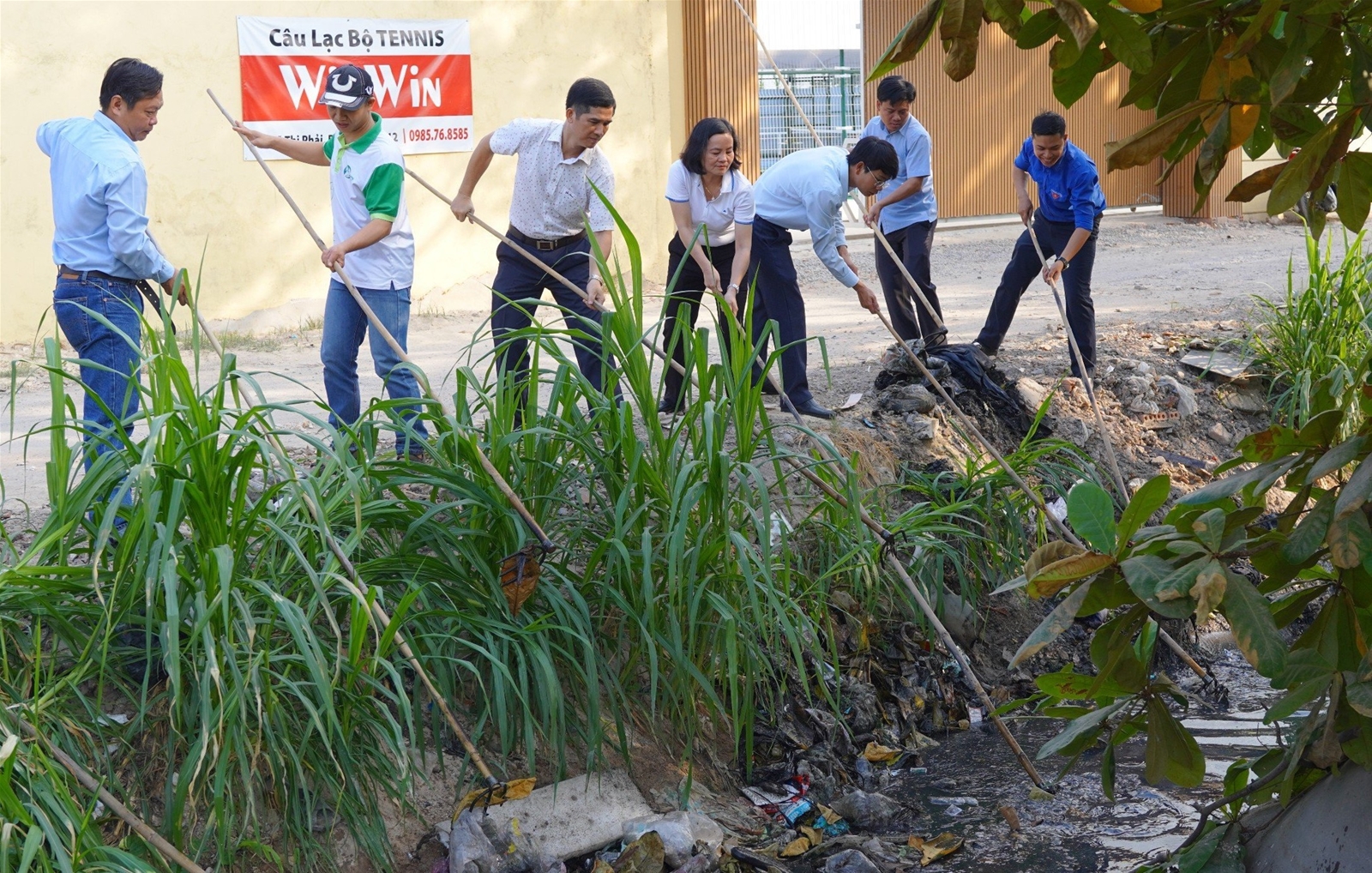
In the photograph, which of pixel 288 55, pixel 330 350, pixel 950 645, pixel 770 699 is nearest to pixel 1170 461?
pixel 950 645

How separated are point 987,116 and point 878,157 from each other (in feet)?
31.6

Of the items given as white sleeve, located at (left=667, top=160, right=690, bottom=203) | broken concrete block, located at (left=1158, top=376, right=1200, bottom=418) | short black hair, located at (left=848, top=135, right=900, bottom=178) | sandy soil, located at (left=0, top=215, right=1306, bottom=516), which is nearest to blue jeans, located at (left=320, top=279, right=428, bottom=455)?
sandy soil, located at (left=0, top=215, right=1306, bottom=516)

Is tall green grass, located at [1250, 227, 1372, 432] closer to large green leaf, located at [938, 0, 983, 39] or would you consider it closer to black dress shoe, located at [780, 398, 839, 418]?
black dress shoe, located at [780, 398, 839, 418]

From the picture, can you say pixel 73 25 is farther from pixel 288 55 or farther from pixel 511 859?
pixel 511 859

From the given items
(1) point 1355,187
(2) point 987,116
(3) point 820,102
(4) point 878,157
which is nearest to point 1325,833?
(1) point 1355,187

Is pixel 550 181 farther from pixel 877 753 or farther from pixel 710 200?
pixel 877 753

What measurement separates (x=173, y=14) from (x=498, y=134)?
4859 mm

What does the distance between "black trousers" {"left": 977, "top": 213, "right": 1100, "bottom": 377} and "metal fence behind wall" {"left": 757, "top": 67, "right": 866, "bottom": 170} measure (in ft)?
27.7

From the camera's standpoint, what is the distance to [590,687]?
3188mm

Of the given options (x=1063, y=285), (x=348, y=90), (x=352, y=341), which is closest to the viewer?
(x=348, y=90)

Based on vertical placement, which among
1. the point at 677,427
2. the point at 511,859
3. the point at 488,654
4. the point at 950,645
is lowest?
the point at 511,859

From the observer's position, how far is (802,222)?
5617mm

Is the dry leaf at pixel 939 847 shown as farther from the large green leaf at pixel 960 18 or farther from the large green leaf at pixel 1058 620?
the large green leaf at pixel 960 18

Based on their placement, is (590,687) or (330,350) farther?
(330,350)
